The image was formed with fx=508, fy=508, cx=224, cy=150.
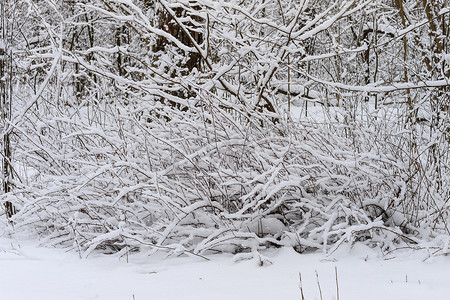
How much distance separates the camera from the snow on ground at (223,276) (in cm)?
258

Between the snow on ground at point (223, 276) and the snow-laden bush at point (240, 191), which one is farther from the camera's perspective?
the snow-laden bush at point (240, 191)

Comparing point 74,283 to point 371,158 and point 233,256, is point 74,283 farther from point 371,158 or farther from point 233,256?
point 371,158

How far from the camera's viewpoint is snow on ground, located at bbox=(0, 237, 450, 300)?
258cm

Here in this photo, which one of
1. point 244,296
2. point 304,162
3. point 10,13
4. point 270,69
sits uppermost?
point 10,13

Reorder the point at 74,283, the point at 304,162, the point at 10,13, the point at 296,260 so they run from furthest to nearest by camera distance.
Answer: the point at 10,13
the point at 304,162
the point at 296,260
the point at 74,283

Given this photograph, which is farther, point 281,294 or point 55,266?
point 55,266

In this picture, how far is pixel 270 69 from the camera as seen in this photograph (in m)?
3.89

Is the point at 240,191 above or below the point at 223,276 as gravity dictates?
above

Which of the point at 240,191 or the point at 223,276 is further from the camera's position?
the point at 240,191

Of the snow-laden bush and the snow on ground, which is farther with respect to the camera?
the snow-laden bush

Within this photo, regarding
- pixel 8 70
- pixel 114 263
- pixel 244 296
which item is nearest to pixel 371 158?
pixel 244 296

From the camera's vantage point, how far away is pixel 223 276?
2930mm

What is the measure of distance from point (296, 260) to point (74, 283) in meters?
1.33

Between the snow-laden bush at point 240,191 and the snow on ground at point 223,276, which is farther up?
the snow-laden bush at point 240,191
